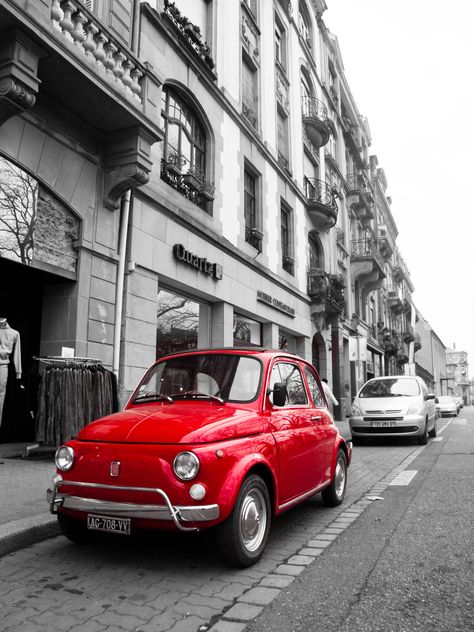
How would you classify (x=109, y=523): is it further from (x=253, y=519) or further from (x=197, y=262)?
(x=197, y=262)

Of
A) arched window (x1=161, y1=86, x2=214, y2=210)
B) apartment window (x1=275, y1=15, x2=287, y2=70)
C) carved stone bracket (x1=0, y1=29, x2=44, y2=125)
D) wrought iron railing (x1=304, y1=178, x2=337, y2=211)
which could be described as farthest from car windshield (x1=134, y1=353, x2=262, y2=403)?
apartment window (x1=275, y1=15, x2=287, y2=70)

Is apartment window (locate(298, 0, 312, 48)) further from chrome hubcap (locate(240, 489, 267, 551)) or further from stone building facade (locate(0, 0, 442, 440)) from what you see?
chrome hubcap (locate(240, 489, 267, 551))

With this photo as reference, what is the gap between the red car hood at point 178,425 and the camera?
3.78m

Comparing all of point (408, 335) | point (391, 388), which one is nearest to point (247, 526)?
point (391, 388)

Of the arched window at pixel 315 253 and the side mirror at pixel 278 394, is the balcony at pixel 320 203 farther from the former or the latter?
the side mirror at pixel 278 394

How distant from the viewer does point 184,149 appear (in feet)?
43.0

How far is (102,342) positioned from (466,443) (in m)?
9.42

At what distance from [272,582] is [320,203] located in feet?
65.9

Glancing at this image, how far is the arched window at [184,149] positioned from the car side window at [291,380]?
7.67 meters

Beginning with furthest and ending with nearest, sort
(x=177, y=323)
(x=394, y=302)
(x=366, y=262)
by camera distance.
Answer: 1. (x=394, y=302)
2. (x=366, y=262)
3. (x=177, y=323)

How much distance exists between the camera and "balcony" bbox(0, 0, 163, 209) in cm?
685

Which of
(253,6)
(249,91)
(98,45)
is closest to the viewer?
(98,45)

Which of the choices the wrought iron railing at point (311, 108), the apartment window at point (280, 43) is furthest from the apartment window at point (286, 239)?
the apartment window at point (280, 43)

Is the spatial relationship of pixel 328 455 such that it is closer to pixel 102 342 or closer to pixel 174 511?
pixel 174 511
